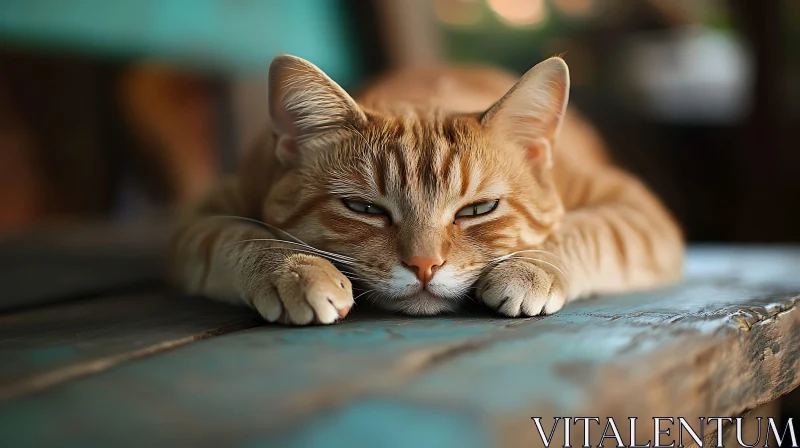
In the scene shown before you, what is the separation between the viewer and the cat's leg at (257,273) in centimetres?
124

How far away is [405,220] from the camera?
1.35 metres

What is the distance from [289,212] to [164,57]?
2557 millimetres

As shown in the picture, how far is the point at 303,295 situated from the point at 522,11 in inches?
121

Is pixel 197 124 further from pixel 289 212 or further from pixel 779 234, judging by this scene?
pixel 779 234

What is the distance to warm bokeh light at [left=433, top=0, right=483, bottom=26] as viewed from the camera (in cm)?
400

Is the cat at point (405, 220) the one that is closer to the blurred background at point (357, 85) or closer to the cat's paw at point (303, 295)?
the cat's paw at point (303, 295)

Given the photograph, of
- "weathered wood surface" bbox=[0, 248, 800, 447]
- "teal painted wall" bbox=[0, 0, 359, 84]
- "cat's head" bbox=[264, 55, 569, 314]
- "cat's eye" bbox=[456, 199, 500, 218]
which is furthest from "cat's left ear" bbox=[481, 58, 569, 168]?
"teal painted wall" bbox=[0, 0, 359, 84]

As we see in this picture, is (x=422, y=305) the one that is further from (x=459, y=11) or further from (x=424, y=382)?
(x=459, y=11)

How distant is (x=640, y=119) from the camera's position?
377cm

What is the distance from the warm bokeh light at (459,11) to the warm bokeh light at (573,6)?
0.45m

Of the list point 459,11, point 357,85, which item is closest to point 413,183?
point 357,85

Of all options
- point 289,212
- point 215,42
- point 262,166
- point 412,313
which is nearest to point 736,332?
point 412,313

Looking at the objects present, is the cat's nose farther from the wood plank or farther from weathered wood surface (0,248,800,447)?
the wood plank

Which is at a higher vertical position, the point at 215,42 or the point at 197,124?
the point at 215,42
